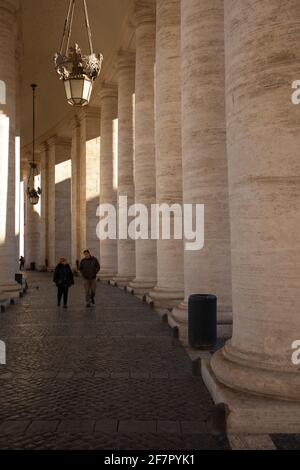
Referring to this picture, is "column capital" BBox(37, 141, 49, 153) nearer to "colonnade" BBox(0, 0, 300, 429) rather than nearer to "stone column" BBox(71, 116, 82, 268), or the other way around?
"stone column" BBox(71, 116, 82, 268)

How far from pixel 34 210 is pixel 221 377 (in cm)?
7305

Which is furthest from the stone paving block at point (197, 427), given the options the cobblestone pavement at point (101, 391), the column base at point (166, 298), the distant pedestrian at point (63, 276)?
the distant pedestrian at point (63, 276)

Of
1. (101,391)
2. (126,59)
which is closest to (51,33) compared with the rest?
(126,59)

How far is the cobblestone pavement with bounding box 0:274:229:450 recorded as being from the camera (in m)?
8.48

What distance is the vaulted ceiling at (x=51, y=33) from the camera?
36031 millimetres

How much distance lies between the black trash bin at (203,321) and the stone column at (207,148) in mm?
1706

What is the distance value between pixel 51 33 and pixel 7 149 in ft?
54.6

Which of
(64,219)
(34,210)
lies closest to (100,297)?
(64,219)

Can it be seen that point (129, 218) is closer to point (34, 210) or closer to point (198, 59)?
point (198, 59)

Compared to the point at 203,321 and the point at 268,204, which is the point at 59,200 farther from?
the point at 268,204

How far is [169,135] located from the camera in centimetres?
2366

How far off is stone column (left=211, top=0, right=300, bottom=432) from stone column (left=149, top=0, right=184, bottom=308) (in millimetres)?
13698

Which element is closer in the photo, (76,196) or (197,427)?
(197,427)

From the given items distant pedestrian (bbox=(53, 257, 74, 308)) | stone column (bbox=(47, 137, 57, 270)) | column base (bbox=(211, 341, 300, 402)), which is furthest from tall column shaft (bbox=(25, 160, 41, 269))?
column base (bbox=(211, 341, 300, 402))
